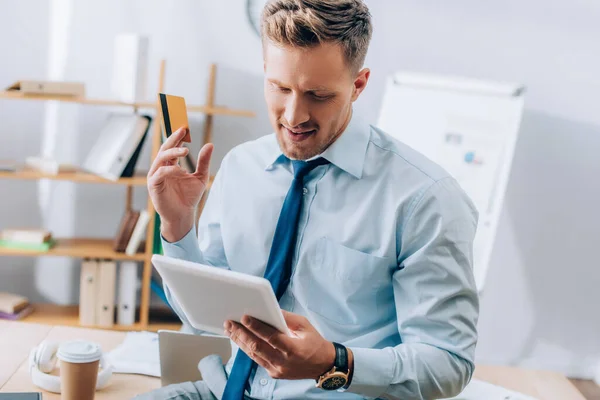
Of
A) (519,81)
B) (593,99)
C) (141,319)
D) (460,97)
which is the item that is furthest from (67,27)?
(593,99)

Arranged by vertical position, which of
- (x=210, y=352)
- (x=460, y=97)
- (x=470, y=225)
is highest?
(x=460, y=97)

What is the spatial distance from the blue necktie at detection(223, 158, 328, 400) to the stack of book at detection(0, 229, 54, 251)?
74.5 inches

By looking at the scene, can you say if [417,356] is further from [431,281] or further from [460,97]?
[460,97]

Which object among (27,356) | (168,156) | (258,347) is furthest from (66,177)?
(258,347)

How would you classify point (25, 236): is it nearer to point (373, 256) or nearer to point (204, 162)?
point (204, 162)

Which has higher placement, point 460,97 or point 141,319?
point 460,97

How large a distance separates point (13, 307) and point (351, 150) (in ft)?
7.25

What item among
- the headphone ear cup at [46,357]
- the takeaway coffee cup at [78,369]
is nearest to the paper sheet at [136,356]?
the headphone ear cup at [46,357]

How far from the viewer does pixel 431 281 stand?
53.3 inches

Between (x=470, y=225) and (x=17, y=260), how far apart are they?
263cm

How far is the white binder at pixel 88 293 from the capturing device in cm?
316

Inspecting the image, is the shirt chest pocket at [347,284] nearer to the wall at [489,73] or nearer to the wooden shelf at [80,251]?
the wooden shelf at [80,251]

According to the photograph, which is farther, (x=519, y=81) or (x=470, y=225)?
(x=519, y=81)

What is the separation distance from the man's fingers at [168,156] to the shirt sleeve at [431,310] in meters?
0.45
